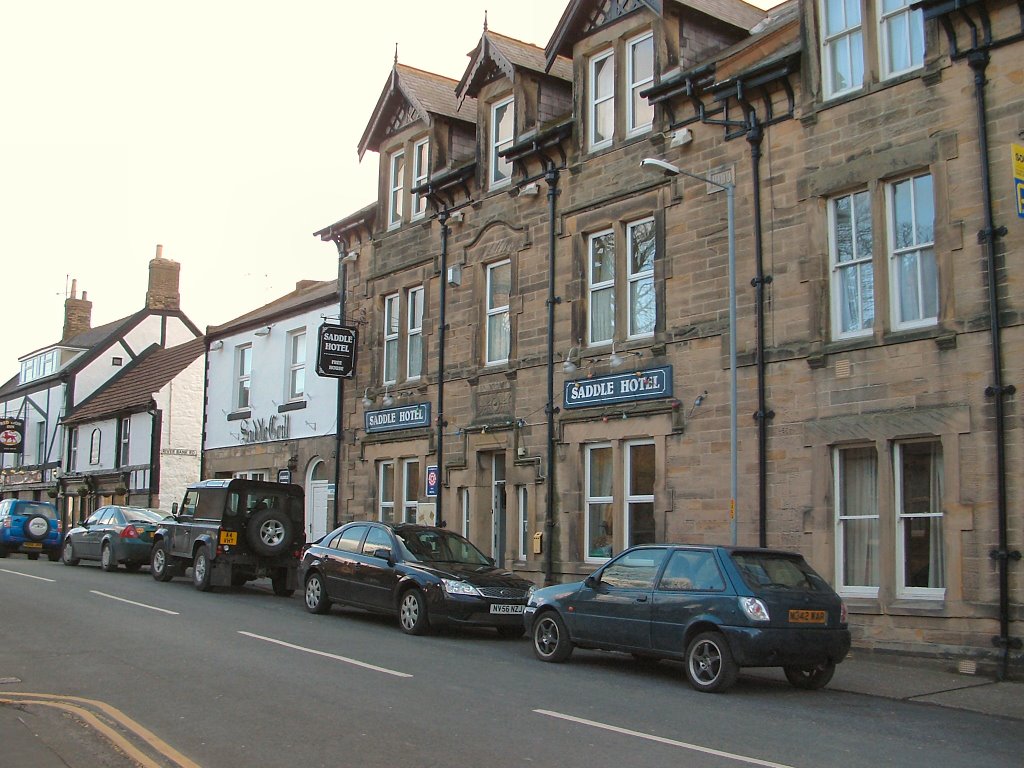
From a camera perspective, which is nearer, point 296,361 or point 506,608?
point 506,608

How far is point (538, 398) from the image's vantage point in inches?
772

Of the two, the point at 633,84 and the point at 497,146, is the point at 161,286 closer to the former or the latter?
the point at 497,146

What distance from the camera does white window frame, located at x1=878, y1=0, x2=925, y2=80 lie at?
46.4 ft

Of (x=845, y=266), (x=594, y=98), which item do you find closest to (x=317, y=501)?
(x=594, y=98)

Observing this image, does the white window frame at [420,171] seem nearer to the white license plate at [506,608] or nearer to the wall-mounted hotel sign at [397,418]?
the wall-mounted hotel sign at [397,418]

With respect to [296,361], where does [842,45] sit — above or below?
above

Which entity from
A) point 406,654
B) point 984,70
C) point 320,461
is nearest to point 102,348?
point 320,461

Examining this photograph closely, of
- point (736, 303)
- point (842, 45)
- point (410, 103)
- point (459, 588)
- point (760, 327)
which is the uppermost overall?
point (410, 103)

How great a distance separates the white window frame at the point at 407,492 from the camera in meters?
23.3

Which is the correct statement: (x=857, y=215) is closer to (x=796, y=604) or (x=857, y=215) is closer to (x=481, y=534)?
(x=796, y=604)

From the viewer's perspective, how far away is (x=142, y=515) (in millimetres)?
25656

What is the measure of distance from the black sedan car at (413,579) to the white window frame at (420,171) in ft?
31.0

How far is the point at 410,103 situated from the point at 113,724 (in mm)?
19098

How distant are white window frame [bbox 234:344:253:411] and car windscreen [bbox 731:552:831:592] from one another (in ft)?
70.8
